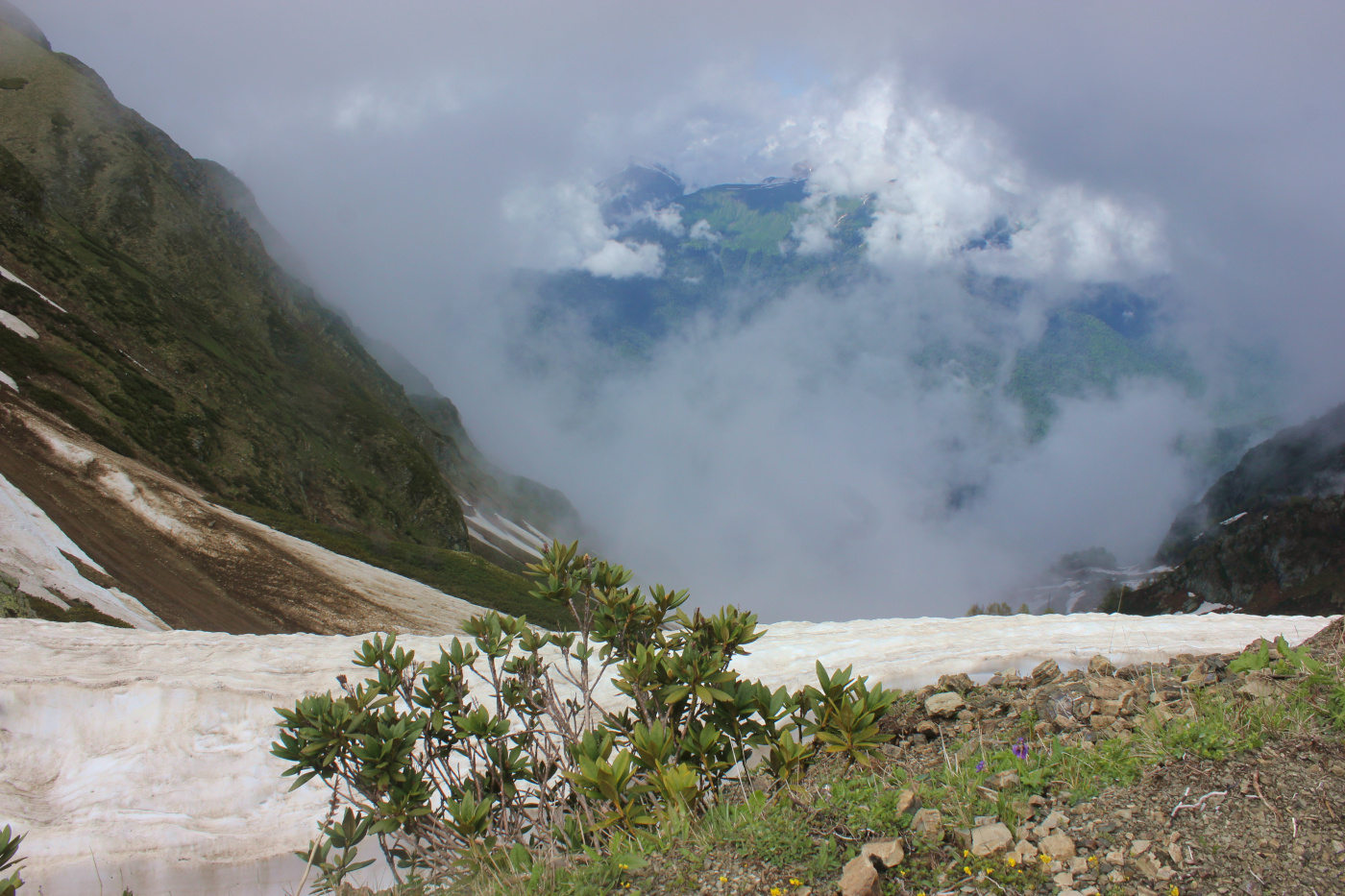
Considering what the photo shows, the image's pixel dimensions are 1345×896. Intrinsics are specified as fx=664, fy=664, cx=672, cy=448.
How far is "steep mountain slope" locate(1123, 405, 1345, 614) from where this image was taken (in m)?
130

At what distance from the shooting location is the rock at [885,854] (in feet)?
11.1

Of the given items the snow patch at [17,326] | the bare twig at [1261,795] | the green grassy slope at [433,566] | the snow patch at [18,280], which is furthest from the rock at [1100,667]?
the snow patch at [18,280]

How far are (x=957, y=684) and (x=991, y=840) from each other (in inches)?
147

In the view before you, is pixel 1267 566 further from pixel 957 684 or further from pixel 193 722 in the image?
pixel 193 722

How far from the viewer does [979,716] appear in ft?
18.9

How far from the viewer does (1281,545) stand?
5571 inches

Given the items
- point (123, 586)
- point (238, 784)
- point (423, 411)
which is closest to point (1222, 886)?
point (238, 784)

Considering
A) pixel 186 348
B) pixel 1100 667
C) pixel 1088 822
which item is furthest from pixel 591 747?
pixel 186 348

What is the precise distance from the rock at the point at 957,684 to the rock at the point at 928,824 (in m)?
3.28

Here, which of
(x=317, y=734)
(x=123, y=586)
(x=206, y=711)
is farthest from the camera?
(x=123, y=586)

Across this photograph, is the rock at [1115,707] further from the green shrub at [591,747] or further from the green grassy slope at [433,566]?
the green grassy slope at [433,566]

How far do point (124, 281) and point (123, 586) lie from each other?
6321cm

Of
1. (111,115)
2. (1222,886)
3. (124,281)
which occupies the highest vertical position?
(111,115)

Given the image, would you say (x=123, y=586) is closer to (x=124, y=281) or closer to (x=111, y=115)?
(x=124, y=281)
